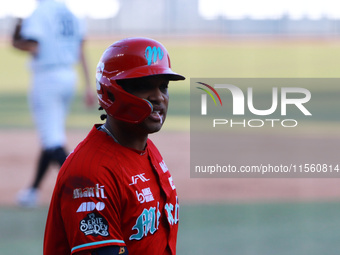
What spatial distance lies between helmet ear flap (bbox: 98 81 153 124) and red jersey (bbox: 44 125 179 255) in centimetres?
9

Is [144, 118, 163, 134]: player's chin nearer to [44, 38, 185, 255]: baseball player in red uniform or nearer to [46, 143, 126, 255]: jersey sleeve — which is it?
[44, 38, 185, 255]: baseball player in red uniform

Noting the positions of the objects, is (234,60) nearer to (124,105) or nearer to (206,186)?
(206,186)

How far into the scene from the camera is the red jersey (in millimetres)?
2025

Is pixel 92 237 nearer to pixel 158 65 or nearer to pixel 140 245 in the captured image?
pixel 140 245

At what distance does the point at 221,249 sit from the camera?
509 cm

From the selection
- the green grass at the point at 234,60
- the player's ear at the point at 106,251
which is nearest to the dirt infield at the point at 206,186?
the player's ear at the point at 106,251

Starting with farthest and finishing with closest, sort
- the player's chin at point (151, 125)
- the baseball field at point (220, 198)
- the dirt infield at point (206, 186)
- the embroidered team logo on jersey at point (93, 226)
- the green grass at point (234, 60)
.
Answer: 1. the green grass at point (234, 60)
2. the dirt infield at point (206, 186)
3. the baseball field at point (220, 198)
4. the player's chin at point (151, 125)
5. the embroidered team logo on jersey at point (93, 226)

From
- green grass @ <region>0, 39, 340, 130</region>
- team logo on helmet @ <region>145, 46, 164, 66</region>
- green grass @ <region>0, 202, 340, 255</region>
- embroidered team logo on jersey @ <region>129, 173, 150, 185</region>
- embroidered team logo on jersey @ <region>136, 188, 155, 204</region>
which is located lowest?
green grass @ <region>0, 39, 340, 130</region>

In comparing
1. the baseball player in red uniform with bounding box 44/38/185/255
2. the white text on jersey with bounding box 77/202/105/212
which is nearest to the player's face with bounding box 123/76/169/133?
the baseball player in red uniform with bounding box 44/38/185/255

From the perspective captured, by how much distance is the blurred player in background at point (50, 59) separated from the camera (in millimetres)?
5898

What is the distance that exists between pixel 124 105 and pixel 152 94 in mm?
108

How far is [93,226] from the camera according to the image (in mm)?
2016

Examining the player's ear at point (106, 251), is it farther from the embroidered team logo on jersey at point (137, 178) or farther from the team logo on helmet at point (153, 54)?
the team logo on helmet at point (153, 54)

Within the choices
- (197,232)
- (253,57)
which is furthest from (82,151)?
(253,57)
